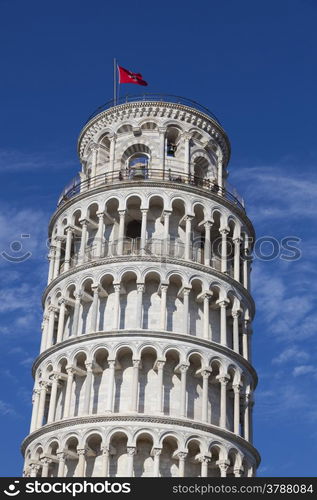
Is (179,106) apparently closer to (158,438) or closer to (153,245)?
(153,245)

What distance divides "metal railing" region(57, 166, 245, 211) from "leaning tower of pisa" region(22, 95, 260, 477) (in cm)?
9

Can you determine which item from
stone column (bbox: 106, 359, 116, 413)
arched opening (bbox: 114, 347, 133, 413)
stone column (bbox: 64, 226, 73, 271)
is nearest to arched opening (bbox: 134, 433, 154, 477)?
arched opening (bbox: 114, 347, 133, 413)

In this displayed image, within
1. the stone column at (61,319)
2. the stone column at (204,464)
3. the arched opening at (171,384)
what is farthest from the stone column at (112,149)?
the stone column at (204,464)

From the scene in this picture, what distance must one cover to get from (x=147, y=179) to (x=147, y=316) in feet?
29.4

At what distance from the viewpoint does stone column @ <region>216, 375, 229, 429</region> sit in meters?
52.7

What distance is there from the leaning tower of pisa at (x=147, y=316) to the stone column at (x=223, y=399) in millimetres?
115

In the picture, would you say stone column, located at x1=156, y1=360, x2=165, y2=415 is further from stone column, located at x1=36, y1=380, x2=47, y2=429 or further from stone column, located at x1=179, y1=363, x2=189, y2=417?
stone column, located at x1=36, y1=380, x2=47, y2=429

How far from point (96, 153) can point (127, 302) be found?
494 inches

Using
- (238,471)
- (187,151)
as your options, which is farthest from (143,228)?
(238,471)

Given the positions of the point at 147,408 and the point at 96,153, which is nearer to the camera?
the point at 147,408

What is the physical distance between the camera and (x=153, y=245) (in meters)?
57.1
